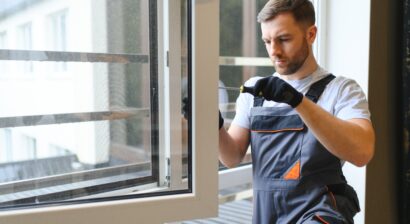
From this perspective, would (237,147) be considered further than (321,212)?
Yes

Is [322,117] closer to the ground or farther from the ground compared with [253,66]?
closer to the ground

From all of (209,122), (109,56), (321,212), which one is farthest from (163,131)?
(321,212)

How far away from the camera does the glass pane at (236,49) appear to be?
1.35 metres

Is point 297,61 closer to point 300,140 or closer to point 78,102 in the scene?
point 300,140

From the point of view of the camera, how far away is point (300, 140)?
1053 millimetres

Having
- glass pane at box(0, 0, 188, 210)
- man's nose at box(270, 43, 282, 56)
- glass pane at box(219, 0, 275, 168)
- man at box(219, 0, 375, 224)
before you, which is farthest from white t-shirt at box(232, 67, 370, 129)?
glass pane at box(0, 0, 188, 210)

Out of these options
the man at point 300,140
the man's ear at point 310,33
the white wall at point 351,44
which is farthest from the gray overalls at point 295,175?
the white wall at point 351,44

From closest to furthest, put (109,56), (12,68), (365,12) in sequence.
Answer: (12,68), (109,56), (365,12)

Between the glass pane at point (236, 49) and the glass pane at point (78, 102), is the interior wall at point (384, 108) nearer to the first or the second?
the glass pane at point (236, 49)

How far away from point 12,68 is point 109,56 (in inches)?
8.2

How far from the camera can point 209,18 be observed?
941 mm

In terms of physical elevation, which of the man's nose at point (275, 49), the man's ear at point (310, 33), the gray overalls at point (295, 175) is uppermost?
the man's ear at point (310, 33)

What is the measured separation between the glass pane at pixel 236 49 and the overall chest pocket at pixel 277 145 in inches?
8.9

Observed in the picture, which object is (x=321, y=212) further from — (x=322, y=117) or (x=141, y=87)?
(x=141, y=87)
